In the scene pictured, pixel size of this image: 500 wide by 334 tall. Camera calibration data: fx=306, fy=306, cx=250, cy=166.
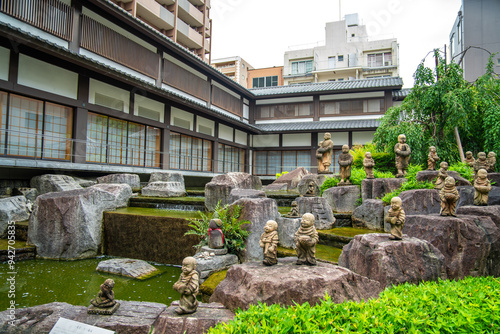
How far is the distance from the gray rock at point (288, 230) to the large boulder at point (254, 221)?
69 centimetres

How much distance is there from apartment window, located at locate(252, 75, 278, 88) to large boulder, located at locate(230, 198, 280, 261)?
36207 mm

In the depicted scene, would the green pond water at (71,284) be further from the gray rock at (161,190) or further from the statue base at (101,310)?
the gray rock at (161,190)

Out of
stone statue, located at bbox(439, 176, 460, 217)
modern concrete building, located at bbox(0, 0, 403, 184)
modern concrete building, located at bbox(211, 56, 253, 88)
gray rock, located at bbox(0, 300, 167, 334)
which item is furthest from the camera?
modern concrete building, located at bbox(211, 56, 253, 88)

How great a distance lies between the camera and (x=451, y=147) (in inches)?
477

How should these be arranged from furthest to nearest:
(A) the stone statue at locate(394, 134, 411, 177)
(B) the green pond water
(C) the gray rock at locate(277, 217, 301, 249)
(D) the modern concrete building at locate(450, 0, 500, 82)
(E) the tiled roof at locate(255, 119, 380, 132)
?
(E) the tiled roof at locate(255, 119, 380, 132) → (D) the modern concrete building at locate(450, 0, 500, 82) → (A) the stone statue at locate(394, 134, 411, 177) → (C) the gray rock at locate(277, 217, 301, 249) → (B) the green pond water

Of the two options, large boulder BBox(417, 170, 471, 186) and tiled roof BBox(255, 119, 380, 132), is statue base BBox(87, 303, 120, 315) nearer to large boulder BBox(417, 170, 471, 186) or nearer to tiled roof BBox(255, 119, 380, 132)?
large boulder BBox(417, 170, 471, 186)

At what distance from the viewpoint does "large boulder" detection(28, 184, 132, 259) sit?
24.4 feet

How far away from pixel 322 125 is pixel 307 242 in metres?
19.3

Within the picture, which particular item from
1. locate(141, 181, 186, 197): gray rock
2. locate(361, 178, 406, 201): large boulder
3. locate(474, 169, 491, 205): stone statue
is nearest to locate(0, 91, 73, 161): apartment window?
locate(141, 181, 186, 197): gray rock

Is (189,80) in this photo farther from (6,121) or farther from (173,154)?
(6,121)

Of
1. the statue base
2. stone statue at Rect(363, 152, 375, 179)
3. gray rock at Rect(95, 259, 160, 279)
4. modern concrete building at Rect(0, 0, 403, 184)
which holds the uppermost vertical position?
modern concrete building at Rect(0, 0, 403, 184)

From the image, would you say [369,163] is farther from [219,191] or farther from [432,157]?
[219,191]

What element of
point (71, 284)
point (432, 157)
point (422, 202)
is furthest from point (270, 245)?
point (432, 157)

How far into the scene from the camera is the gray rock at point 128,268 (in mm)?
6176
